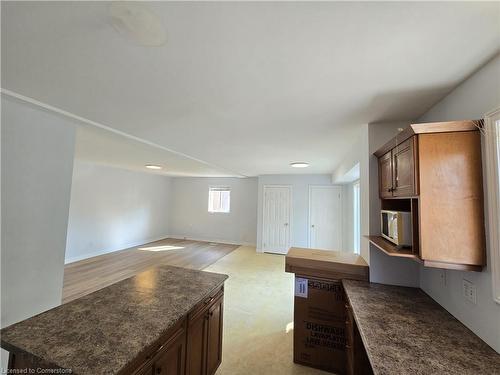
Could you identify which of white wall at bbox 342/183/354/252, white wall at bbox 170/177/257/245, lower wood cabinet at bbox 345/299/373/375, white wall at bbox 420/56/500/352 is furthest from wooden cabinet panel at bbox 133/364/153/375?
white wall at bbox 170/177/257/245

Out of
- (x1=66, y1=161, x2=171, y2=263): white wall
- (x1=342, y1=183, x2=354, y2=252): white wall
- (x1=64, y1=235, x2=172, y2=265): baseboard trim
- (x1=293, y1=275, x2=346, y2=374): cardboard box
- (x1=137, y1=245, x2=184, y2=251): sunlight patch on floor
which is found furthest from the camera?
(x1=137, y1=245, x2=184, y2=251): sunlight patch on floor

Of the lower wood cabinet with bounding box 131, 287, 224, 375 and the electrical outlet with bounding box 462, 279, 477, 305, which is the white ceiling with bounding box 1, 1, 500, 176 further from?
the lower wood cabinet with bounding box 131, 287, 224, 375

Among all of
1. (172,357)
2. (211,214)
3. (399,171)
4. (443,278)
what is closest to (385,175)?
(399,171)

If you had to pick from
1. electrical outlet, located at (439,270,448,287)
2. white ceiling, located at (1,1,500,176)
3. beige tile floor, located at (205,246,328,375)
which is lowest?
beige tile floor, located at (205,246,328,375)

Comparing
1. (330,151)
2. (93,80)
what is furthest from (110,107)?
(330,151)

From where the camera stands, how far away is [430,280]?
1.69 metres

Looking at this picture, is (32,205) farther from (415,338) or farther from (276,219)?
(276,219)

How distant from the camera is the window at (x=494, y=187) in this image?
3.52 feet

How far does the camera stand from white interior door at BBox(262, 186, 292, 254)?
615cm

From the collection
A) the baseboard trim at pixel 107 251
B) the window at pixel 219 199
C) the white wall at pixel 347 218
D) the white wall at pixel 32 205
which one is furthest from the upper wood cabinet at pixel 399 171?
the baseboard trim at pixel 107 251

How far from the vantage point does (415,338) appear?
1.16 metres

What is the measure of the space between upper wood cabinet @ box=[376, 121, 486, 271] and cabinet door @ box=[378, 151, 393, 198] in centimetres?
39

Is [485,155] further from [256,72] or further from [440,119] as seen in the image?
[256,72]

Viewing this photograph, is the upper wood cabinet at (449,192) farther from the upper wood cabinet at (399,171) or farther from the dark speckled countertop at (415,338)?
the dark speckled countertop at (415,338)
